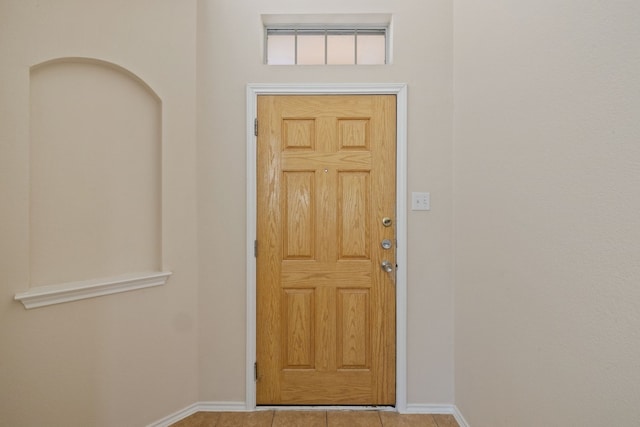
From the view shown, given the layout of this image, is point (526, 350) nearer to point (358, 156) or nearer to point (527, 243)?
point (527, 243)

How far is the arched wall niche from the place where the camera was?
1.63 m

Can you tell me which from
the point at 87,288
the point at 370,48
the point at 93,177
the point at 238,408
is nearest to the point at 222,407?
the point at 238,408

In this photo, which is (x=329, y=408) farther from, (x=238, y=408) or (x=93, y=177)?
(x=93, y=177)

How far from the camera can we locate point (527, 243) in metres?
1.34

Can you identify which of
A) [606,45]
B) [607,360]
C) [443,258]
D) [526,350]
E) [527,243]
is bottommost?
[526,350]

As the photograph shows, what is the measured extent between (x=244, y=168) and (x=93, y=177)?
2.63ft

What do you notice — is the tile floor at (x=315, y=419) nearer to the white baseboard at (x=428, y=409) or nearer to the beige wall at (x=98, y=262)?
the white baseboard at (x=428, y=409)

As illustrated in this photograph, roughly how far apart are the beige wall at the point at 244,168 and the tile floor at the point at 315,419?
0.34 feet

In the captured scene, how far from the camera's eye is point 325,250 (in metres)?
2.14

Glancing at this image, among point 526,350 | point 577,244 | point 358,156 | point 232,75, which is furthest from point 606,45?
point 232,75

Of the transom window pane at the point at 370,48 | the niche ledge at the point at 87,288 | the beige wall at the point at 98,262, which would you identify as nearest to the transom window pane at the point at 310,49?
the transom window pane at the point at 370,48

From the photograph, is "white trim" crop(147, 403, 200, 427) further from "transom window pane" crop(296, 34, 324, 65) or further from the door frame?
"transom window pane" crop(296, 34, 324, 65)

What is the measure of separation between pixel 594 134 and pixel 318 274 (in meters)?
1.53

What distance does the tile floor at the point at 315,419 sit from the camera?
1.99 m
